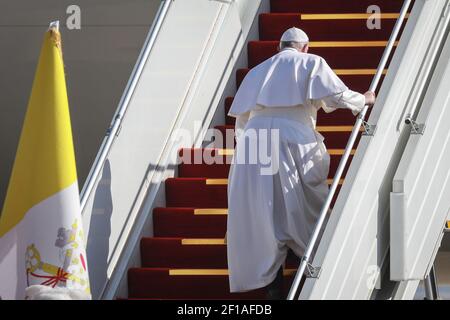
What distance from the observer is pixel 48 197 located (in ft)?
26.2

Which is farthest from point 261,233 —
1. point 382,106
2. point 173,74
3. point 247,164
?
point 173,74

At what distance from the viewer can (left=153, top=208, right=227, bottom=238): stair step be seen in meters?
9.32

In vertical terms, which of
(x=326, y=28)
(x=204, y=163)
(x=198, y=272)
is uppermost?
(x=326, y=28)

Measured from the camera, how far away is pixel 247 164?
848 centimetres

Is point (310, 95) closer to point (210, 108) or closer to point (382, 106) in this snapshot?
point (382, 106)

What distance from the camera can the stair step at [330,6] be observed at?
10.6 m

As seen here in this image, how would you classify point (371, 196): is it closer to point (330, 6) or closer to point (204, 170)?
point (204, 170)

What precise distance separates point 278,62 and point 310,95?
32 cm

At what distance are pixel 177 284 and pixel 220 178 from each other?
100 centimetres

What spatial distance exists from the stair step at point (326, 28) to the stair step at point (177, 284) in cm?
224

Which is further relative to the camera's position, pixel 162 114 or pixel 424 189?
pixel 162 114

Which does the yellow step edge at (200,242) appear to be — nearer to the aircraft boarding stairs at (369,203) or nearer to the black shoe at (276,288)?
the aircraft boarding stairs at (369,203)

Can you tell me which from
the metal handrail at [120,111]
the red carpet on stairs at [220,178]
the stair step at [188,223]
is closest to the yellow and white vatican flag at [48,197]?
the metal handrail at [120,111]

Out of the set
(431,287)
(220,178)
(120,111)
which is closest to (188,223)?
(220,178)
